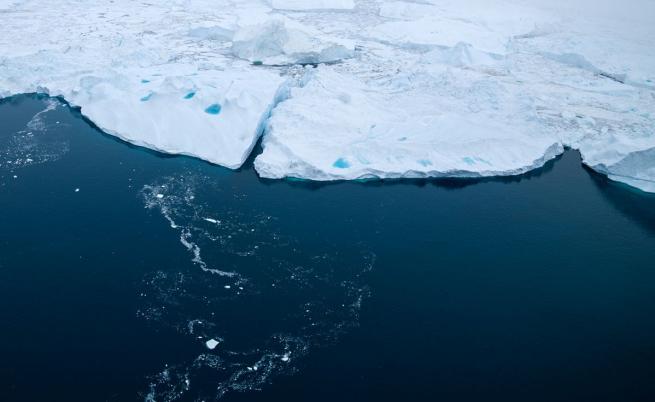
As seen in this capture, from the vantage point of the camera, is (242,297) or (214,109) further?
(214,109)

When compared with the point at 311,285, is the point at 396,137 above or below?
above

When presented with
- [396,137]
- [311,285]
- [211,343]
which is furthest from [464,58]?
[211,343]

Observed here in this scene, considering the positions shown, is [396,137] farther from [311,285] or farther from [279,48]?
[279,48]

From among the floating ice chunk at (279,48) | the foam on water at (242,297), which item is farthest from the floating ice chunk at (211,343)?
the floating ice chunk at (279,48)

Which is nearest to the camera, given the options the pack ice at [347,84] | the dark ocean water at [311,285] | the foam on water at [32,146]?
the dark ocean water at [311,285]

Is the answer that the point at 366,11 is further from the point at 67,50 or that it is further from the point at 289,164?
the point at 289,164

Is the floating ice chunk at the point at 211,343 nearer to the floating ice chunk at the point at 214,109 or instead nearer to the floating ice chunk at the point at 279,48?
the floating ice chunk at the point at 214,109

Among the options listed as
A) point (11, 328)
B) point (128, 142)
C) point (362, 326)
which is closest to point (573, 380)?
point (362, 326)

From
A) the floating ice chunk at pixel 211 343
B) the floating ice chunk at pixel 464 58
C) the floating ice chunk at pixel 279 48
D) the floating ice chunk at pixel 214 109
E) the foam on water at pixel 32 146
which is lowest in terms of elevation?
the foam on water at pixel 32 146
